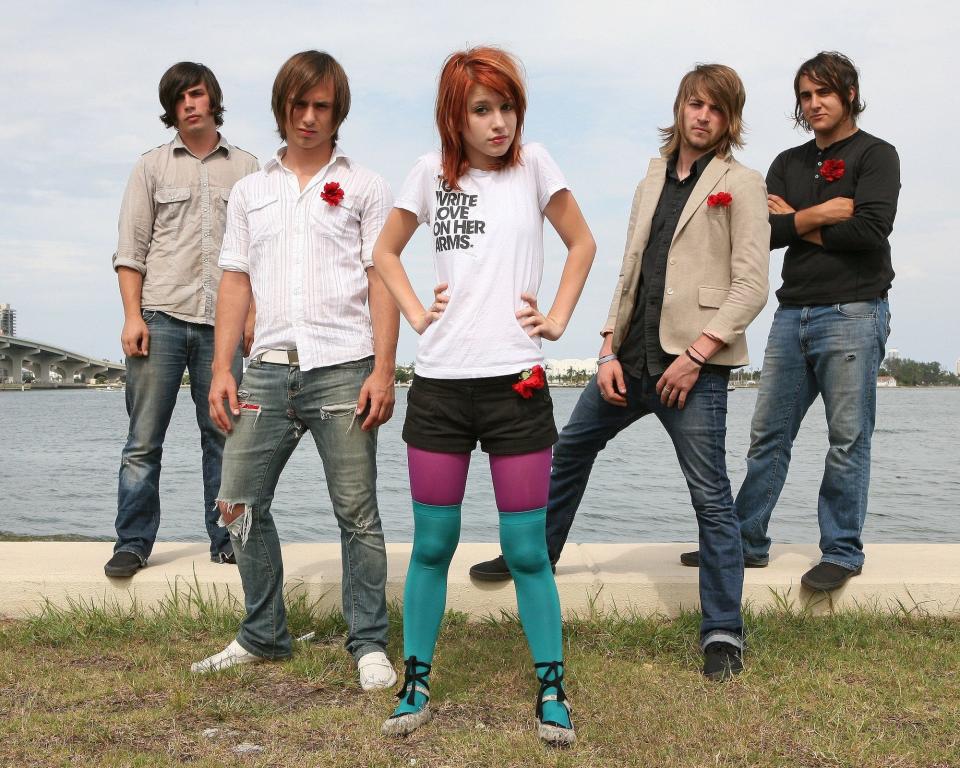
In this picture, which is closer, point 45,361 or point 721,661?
point 721,661

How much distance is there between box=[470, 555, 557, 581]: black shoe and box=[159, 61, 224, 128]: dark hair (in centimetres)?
245

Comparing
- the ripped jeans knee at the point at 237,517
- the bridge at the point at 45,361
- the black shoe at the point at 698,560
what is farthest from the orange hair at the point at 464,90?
the bridge at the point at 45,361

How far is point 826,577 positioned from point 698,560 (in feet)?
1.91

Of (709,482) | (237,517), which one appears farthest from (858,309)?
(237,517)

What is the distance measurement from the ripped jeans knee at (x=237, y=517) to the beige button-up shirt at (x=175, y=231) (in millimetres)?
1180

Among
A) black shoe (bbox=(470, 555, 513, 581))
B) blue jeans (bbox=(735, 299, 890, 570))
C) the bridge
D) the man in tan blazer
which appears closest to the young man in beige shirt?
black shoe (bbox=(470, 555, 513, 581))

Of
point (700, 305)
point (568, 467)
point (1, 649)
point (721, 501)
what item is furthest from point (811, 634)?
point (1, 649)

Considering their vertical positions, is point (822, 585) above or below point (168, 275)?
below

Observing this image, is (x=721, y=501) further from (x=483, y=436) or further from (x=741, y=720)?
(x=483, y=436)

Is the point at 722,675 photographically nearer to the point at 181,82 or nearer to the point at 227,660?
the point at 227,660

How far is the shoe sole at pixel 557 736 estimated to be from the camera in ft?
9.72

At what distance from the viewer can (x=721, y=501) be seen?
3615 millimetres

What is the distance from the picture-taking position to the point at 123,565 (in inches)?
174

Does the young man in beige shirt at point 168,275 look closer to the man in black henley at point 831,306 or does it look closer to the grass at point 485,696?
the grass at point 485,696
